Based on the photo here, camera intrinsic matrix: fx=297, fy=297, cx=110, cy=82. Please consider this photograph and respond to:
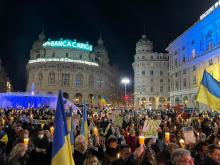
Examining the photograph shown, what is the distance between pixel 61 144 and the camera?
418cm

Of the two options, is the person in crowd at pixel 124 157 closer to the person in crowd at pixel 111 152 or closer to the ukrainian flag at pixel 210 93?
the person in crowd at pixel 111 152

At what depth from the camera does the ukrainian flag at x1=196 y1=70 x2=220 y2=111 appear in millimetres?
11375

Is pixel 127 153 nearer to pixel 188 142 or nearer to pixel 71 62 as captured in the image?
pixel 188 142

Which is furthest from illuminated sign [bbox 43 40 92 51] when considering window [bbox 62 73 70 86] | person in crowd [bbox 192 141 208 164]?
person in crowd [bbox 192 141 208 164]

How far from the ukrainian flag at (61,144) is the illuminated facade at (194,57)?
4392 cm

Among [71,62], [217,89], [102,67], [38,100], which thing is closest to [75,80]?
[71,62]

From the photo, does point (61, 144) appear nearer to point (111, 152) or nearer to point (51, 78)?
point (111, 152)

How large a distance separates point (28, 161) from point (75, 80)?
91.2 metres

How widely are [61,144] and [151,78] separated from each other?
96.6 metres

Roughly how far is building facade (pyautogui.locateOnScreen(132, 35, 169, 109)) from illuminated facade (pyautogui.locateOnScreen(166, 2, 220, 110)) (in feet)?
91.5

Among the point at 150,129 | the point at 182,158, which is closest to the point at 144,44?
the point at 150,129

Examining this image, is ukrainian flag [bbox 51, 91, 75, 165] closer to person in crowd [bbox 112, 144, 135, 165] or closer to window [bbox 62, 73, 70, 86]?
person in crowd [bbox 112, 144, 135, 165]

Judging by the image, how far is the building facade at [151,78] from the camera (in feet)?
323

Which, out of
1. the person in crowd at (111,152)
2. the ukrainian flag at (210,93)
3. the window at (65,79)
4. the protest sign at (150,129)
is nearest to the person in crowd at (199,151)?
the protest sign at (150,129)
